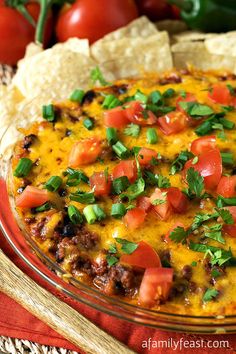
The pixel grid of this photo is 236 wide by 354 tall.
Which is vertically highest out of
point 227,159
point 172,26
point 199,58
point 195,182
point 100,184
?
point 100,184

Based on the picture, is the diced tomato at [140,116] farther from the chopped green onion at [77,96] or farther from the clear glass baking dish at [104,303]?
the clear glass baking dish at [104,303]

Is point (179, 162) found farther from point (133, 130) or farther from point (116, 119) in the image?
point (116, 119)

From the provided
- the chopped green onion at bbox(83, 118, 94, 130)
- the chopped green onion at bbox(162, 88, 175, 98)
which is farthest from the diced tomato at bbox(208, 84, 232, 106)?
the chopped green onion at bbox(83, 118, 94, 130)

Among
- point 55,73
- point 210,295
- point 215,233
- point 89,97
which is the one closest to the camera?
point 210,295

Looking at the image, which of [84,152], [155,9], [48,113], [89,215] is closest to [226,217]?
[89,215]

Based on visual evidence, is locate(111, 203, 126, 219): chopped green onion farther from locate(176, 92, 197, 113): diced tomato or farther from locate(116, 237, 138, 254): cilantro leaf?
locate(176, 92, 197, 113): diced tomato

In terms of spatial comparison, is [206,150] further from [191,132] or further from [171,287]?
[171,287]

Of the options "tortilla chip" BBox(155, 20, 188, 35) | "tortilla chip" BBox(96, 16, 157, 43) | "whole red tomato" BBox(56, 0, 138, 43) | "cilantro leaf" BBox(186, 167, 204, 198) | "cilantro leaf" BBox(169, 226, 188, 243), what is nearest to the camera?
"cilantro leaf" BBox(169, 226, 188, 243)
